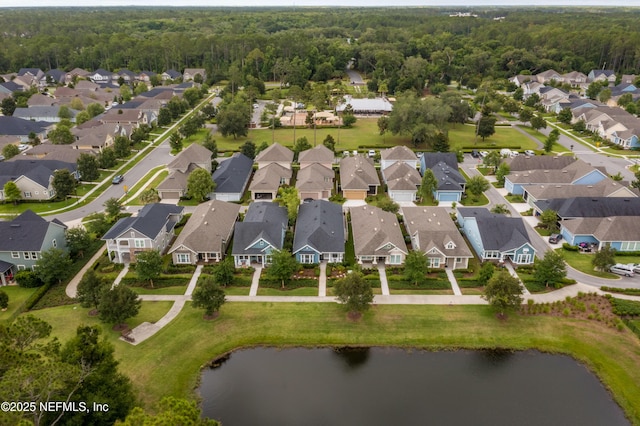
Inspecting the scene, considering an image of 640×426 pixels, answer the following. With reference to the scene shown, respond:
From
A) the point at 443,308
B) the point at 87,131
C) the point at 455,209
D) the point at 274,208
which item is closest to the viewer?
the point at 443,308

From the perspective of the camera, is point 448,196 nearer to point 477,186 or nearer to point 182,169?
point 477,186

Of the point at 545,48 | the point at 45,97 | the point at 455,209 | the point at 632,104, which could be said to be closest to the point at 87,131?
the point at 45,97

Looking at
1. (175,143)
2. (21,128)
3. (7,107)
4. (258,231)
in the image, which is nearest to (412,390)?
(258,231)

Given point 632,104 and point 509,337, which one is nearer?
point 509,337

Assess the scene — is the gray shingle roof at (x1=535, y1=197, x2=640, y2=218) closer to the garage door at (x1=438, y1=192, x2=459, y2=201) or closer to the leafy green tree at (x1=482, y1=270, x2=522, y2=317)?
the garage door at (x1=438, y1=192, x2=459, y2=201)

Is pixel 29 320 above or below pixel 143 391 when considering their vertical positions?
above

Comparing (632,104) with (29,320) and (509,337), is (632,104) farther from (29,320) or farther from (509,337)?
(29,320)

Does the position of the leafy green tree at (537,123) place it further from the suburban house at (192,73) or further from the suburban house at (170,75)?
the suburban house at (170,75)
